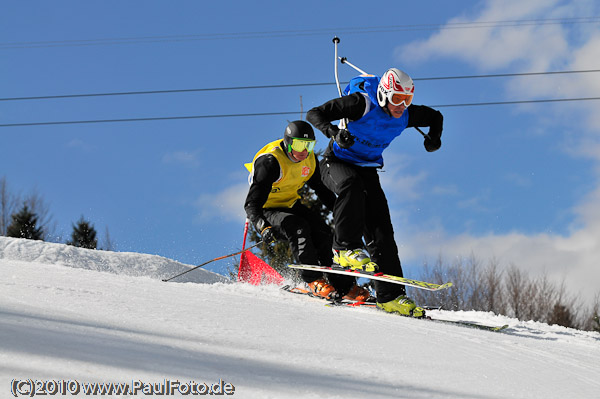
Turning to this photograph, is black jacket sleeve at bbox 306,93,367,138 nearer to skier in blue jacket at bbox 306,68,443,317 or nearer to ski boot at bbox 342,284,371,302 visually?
skier in blue jacket at bbox 306,68,443,317

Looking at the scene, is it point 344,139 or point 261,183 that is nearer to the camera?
point 344,139

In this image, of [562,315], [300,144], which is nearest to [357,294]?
[300,144]

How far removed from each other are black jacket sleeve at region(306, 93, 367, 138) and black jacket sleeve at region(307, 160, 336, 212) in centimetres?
117

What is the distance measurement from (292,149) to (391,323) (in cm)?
241

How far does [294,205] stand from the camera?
266 inches

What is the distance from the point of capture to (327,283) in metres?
6.30

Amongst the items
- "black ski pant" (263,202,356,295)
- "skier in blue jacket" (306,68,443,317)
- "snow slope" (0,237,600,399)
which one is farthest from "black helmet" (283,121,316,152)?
"snow slope" (0,237,600,399)

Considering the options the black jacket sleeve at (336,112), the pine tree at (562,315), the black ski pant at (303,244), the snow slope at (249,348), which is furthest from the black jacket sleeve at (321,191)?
the pine tree at (562,315)

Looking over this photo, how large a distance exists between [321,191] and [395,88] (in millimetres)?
1636

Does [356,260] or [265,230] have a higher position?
[265,230]

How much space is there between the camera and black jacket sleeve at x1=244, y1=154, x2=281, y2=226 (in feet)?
20.9

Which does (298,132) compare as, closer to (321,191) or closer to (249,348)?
(321,191)

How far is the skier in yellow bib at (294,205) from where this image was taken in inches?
249

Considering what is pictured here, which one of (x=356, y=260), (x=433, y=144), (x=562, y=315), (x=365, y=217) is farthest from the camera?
(x=562, y=315)
